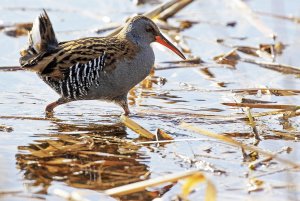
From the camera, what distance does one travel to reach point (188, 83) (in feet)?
30.2

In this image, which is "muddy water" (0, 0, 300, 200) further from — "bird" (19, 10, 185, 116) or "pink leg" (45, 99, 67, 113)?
"bird" (19, 10, 185, 116)

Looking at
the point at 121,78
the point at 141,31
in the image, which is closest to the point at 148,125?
the point at 121,78

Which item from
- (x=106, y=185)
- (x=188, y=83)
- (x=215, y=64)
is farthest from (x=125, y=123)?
(x=215, y=64)

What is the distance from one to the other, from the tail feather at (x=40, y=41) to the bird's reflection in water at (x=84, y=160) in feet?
2.79

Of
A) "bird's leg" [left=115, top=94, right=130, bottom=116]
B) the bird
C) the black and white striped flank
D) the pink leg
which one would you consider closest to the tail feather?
the bird

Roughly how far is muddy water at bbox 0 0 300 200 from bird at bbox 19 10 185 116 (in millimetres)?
237

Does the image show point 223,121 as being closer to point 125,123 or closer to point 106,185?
point 125,123

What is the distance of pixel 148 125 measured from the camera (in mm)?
7824

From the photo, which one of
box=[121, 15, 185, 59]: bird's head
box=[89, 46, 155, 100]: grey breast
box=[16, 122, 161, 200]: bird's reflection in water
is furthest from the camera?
box=[121, 15, 185, 59]: bird's head

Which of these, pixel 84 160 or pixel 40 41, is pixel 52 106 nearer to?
pixel 40 41

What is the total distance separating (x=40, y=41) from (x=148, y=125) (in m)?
1.29

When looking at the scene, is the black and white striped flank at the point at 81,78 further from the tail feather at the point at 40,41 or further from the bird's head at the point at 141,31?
the bird's head at the point at 141,31

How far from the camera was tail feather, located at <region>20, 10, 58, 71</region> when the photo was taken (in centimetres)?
803

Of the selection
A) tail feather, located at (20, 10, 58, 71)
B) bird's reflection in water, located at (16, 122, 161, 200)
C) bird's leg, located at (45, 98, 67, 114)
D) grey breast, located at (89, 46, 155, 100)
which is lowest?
bird's reflection in water, located at (16, 122, 161, 200)
